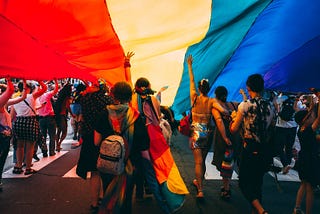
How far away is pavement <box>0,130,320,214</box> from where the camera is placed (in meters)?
4.62

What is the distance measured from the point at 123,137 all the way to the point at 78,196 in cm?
237

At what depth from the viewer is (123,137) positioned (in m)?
3.35

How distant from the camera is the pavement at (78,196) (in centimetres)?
462

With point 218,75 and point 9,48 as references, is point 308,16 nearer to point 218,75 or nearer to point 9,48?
point 218,75

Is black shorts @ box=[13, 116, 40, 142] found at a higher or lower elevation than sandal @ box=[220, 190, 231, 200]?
higher

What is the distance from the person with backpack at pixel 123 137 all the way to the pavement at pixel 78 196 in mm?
1209

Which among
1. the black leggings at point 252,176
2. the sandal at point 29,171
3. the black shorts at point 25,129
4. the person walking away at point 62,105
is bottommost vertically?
the sandal at point 29,171

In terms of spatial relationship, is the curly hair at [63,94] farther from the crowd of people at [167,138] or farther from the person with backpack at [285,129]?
the person with backpack at [285,129]

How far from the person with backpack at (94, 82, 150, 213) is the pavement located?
1209 millimetres

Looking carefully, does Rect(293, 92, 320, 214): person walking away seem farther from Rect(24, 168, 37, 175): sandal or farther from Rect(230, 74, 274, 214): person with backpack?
Rect(24, 168, 37, 175): sandal

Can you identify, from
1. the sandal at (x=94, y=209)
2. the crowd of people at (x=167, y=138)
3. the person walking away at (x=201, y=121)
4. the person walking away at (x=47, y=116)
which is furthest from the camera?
the person walking away at (x=47, y=116)

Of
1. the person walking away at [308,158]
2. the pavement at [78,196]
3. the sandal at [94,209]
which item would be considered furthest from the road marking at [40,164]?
the person walking away at [308,158]

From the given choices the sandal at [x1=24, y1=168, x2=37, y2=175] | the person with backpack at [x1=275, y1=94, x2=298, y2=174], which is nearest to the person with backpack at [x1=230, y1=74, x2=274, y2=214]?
the person with backpack at [x1=275, y1=94, x2=298, y2=174]

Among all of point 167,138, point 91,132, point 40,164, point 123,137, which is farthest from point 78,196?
point 40,164
